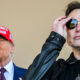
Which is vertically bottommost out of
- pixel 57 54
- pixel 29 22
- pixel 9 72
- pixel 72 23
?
pixel 9 72

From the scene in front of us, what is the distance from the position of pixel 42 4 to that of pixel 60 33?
53.4 inches

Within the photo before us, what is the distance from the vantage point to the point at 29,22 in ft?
7.79

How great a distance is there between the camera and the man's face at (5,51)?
1800mm

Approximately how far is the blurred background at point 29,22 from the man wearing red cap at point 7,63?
1.49ft

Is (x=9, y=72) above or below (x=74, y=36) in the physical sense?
below

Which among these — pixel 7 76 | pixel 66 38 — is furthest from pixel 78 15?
pixel 7 76

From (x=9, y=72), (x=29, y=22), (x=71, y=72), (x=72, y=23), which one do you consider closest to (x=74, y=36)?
(x=72, y=23)

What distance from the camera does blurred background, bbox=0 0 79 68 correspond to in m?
2.32

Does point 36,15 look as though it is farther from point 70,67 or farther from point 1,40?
point 70,67

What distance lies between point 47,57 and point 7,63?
2.60ft

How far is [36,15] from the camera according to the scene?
2.38m

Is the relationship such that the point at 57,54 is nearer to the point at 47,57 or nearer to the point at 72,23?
the point at 47,57

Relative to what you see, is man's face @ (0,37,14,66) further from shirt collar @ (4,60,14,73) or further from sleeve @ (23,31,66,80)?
sleeve @ (23,31,66,80)

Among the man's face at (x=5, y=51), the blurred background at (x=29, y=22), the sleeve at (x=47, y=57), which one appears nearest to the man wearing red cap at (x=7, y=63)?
the man's face at (x=5, y=51)
